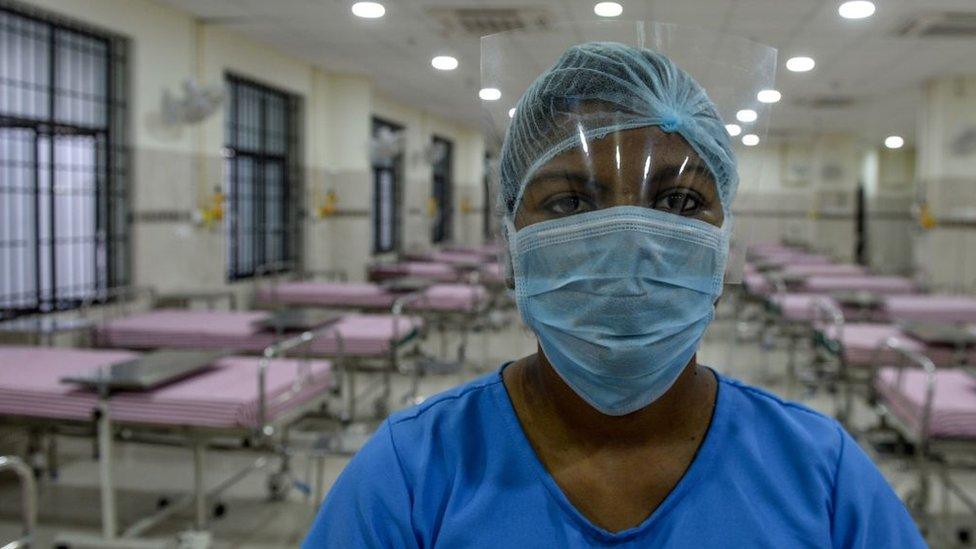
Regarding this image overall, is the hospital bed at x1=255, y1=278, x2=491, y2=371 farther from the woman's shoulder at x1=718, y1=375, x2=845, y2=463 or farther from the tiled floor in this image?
the woman's shoulder at x1=718, y1=375, x2=845, y2=463

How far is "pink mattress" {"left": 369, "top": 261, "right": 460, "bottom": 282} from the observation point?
31.3 ft

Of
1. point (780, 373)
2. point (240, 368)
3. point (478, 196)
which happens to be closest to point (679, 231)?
point (240, 368)

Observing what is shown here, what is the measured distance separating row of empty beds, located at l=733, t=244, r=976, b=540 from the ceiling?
4.60 ft

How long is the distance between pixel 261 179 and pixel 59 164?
3096mm

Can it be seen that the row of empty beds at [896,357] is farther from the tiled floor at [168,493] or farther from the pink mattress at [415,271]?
the pink mattress at [415,271]

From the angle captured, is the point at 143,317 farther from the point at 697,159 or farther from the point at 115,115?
the point at 697,159

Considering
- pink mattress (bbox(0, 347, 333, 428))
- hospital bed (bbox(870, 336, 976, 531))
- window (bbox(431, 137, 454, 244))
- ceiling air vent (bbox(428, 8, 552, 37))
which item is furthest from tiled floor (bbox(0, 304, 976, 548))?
window (bbox(431, 137, 454, 244))

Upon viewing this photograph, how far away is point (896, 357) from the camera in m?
5.01

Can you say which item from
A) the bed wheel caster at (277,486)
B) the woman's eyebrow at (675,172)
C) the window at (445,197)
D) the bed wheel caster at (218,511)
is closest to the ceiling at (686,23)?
the woman's eyebrow at (675,172)

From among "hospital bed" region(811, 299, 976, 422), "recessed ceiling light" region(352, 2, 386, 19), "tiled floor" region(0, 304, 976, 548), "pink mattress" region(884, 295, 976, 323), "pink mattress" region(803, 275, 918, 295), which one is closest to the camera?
"tiled floor" region(0, 304, 976, 548)

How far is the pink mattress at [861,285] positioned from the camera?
8344 mm

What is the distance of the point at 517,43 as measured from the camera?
117cm

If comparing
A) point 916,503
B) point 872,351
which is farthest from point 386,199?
point 916,503

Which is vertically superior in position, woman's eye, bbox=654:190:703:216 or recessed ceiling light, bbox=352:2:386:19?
recessed ceiling light, bbox=352:2:386:19
